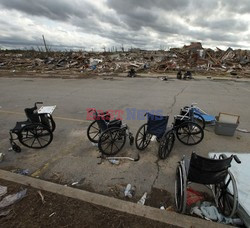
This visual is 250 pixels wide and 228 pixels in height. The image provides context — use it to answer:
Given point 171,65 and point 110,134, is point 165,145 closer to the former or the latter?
point 110,134

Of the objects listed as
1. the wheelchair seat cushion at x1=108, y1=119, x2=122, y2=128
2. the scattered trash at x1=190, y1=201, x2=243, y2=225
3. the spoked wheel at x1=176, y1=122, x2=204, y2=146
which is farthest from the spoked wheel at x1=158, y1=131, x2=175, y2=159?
the scattered trash at x1=190, y1=201, x2=243, y2=225

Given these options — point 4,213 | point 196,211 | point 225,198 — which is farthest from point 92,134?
point 225,198

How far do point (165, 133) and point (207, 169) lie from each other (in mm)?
1322

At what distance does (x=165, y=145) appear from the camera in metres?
3.56

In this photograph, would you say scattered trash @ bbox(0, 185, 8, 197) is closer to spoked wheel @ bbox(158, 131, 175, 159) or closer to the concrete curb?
the concrete curb

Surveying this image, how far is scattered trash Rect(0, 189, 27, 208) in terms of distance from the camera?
2.58 meters

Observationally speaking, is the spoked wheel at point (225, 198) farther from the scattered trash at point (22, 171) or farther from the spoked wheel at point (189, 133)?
the scattered trash at point (22, 171)

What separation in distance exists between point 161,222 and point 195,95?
777cm

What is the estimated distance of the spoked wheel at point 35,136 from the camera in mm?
3993

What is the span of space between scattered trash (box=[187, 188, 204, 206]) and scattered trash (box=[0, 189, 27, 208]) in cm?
273

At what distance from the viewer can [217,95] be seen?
8.84 metres

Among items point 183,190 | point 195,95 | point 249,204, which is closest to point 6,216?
point 183,190

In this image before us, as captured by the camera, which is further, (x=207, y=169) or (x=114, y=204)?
(x=114, y=204)

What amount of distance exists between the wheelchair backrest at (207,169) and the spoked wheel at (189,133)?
1.70 meters
